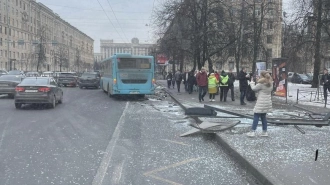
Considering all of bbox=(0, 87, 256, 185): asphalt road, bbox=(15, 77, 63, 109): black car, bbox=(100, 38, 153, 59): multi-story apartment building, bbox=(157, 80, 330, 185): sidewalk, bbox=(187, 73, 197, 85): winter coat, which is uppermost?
bbox=(100, 38, 153, 59): multi-story apartment building

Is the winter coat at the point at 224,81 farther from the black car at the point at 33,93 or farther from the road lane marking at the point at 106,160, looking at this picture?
the road lane marking at the point at 106,160

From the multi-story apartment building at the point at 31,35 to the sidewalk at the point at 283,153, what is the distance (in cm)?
6405

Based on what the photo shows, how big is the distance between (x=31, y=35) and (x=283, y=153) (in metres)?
104

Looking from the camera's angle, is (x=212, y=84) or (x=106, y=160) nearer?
(x=106, y=160)

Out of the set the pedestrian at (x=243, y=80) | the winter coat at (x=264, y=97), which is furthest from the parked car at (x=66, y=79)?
the winter coat at (x=264, y=97)

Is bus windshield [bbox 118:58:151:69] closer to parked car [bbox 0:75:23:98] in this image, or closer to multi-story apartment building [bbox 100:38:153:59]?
parked car [bbox 0:75:23:98]

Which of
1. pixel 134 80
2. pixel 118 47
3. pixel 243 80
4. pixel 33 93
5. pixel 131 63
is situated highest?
pixel 118 47

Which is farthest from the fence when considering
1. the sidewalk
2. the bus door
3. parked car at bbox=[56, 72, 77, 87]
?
parked car at bbox=[56, 72, 77, 87]

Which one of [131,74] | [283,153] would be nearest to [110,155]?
[283,153]

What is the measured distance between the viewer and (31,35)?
334 feet

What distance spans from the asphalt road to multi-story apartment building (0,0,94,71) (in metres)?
61.5

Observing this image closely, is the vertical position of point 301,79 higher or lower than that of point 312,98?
higher

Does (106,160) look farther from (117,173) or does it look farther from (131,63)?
(131,63)

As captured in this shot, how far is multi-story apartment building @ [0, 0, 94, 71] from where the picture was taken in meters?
84.2
